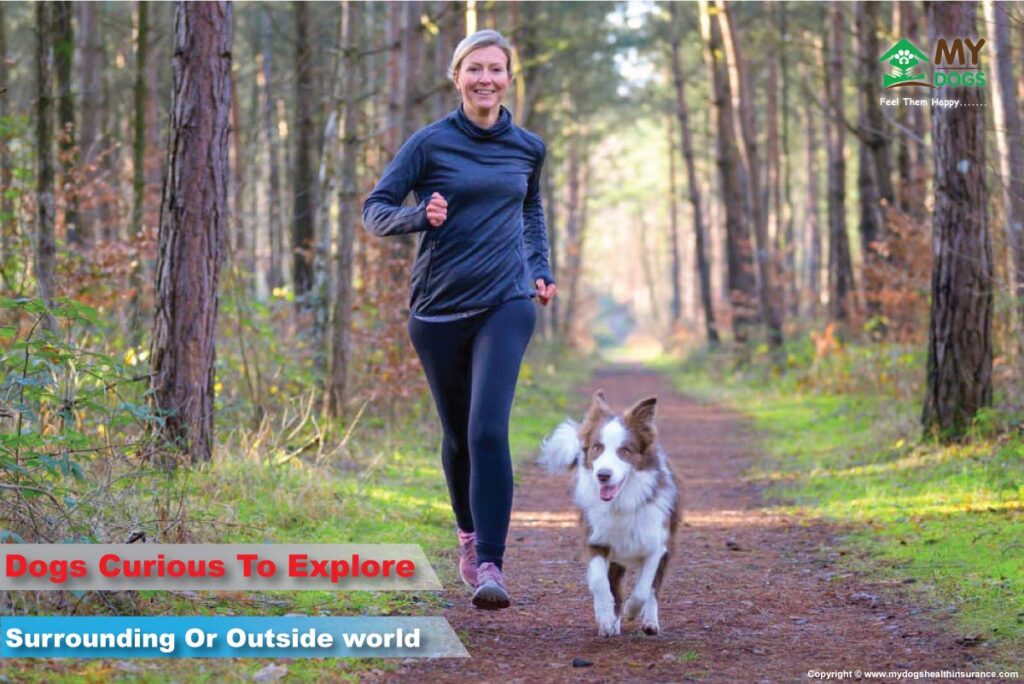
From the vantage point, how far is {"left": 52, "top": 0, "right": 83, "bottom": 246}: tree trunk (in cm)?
1061

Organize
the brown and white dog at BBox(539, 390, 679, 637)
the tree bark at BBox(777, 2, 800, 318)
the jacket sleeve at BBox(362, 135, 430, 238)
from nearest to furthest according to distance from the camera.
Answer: the jacket sleeve at BBox(362, 135, 430, 238), the brown and white dog at BBox(539, 390, 679, 637), the tree bark at BBox(777, 2, 800, 318)

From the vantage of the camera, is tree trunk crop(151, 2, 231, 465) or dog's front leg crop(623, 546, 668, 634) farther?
tree trunk crop(151, 2, 231, 465)

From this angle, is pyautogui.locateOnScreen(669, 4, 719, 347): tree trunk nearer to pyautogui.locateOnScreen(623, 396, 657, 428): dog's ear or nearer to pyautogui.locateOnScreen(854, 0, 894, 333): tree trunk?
pyautogui.locateOnScreen(854, 0, 894, 333): tree trunk

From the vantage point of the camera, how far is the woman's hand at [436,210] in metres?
5.26

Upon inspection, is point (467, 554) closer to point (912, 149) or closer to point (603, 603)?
point (603, 603)

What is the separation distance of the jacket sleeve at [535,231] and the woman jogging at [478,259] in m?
0.19

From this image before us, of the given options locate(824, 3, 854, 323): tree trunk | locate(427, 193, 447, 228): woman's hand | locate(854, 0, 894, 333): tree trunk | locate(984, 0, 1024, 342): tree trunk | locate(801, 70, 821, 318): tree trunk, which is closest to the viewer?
locate(427, 193, 447, 228): woman's hand

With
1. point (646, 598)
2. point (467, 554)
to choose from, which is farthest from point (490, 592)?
point (646, 598)

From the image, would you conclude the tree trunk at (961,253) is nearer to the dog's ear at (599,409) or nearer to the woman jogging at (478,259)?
the dog's ear at (599,409)

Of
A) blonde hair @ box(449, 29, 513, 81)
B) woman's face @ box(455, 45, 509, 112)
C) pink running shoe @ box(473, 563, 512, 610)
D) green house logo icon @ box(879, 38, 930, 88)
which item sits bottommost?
pink running shoe @ box(473, 563, 512, 610)

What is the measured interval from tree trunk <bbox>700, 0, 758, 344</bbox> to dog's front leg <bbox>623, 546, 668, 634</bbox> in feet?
66.5

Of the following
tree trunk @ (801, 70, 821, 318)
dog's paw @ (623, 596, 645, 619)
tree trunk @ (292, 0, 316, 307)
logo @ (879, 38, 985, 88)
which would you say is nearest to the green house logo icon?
logo @ (879, 38, 985, 88)

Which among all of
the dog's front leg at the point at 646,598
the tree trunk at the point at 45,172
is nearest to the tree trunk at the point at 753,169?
the tree trunk at the point at 45,172

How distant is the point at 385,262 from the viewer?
14133 millimetres
